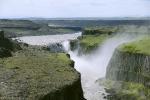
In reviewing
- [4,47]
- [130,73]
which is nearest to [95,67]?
[130,73]

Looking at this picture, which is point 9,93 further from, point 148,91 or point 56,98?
point 148,91

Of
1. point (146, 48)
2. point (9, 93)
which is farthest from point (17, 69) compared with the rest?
point (146, 48)

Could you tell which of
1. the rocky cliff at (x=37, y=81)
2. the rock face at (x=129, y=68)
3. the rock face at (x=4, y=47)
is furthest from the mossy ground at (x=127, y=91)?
the rock face at (x=4, y=47)

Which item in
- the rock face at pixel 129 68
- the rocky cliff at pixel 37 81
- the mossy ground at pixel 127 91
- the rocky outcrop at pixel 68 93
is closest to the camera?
the rocky cliff at pixel 37 81

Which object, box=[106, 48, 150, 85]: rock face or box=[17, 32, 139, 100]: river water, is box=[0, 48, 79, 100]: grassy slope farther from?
box=[106, 48, 150, 85]: rock face

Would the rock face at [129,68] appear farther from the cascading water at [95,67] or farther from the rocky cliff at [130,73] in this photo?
the cascading water at [95,67]
